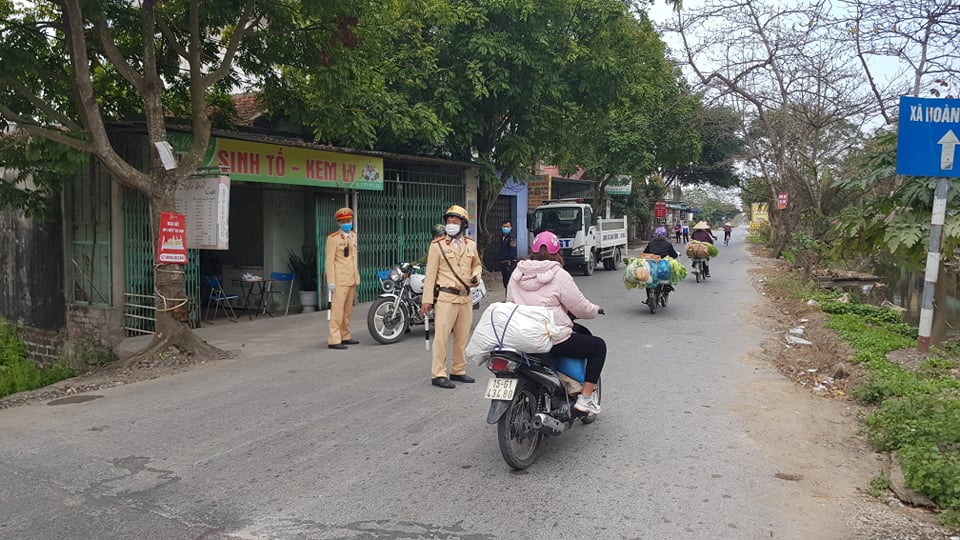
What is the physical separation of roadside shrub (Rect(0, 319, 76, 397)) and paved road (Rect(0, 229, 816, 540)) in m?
3.64

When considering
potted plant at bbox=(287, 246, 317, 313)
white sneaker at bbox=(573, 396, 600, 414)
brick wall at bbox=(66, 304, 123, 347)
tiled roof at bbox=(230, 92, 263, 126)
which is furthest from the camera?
tiled roof at bbox=(230, 92, 263, 126)

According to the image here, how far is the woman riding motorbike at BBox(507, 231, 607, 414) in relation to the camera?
480 centimetres

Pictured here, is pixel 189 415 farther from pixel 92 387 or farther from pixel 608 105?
pixel 608 105

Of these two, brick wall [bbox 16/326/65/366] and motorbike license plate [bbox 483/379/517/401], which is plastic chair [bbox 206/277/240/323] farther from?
motorbike license plate [bbox 483/379/517/401]

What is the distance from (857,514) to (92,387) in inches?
276

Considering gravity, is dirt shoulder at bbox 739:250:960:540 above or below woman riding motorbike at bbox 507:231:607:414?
below

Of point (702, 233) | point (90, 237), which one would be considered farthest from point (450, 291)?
point (702, 233)

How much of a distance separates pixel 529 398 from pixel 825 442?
2485mm

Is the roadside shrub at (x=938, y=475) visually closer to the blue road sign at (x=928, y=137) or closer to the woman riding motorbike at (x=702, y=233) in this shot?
the blue road sign at (x=928, y=137)

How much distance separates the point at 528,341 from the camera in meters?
4.48

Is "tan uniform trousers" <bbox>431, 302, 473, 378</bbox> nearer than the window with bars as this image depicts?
Yes

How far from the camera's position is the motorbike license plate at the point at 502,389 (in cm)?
432

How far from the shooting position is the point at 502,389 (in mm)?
4355

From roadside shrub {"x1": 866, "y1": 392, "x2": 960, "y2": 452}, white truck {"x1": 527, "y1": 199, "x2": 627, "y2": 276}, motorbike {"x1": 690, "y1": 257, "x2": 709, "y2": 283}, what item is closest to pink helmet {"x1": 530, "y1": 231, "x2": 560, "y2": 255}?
roadside shrub {"x1": 866, "y1": 392, "x2": 960, "y2": 452}
